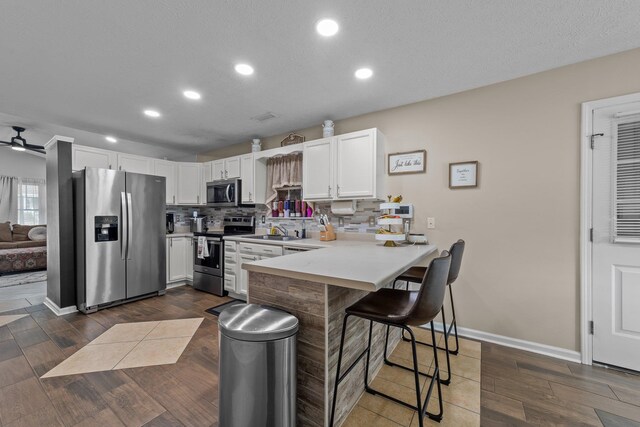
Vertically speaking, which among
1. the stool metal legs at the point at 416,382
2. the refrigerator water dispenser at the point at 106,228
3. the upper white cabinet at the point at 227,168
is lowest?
the stool metal legs at the point at 416,382

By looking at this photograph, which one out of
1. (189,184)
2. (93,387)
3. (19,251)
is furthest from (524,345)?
(19,251)

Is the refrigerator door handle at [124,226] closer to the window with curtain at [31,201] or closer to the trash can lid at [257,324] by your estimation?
the trash can lid at [257,324]

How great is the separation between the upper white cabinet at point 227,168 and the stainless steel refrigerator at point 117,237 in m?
0.89

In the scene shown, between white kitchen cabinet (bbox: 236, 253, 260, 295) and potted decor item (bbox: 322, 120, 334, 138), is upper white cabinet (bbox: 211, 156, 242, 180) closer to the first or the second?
white kitchen cabinet (bbox: 236, 253, 260, 295)

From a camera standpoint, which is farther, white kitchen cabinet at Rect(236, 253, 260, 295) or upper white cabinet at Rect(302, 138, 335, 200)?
white kitchen cabinet at Rect(236, 253, 260, 295)

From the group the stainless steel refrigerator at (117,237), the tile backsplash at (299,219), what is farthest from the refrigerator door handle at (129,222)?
the tile backsplash at (299,219)

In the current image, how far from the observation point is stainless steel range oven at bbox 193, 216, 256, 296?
3902mm

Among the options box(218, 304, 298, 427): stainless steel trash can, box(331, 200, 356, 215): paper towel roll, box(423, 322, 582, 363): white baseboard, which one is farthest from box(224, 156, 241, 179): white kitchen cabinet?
box(423, 322, 582, 363): white baseboard

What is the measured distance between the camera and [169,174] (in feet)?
15.3

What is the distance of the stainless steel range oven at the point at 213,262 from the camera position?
3902mm

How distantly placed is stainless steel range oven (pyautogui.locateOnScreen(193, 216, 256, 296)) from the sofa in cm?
378

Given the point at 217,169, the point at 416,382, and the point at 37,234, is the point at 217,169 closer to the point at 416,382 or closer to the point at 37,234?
the point at 416,382

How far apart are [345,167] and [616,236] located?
2397mm

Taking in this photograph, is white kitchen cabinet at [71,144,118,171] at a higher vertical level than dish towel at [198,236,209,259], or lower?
higher
